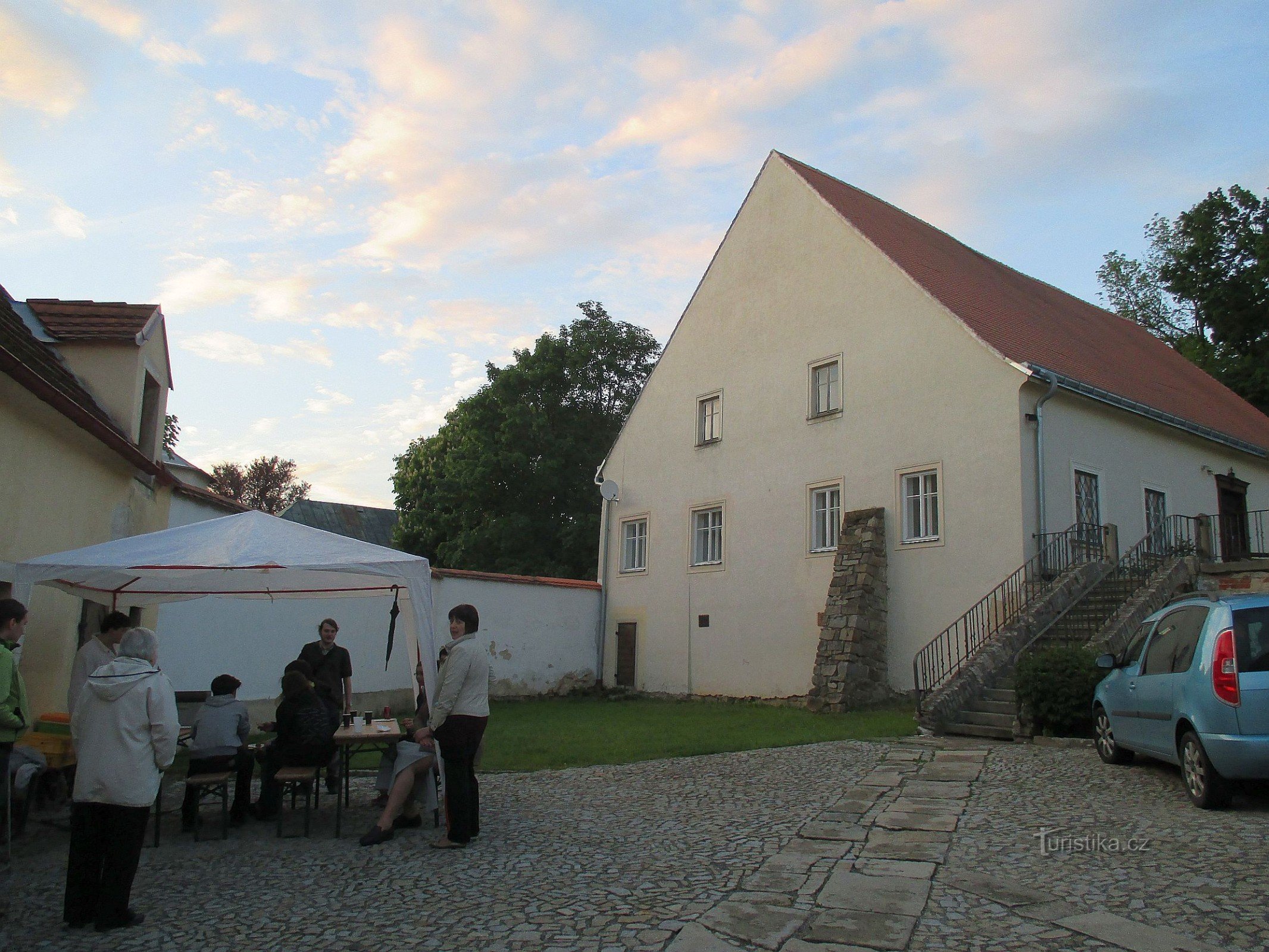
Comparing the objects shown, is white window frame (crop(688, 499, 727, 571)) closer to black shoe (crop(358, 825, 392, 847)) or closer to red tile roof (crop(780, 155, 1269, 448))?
red tile roof (crop(780, 155, 1269, 448))

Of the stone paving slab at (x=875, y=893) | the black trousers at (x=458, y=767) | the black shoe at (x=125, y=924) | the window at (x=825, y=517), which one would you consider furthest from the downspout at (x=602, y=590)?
the black shoe at (x=125, y=924)

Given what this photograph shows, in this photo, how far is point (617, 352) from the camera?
1457 inches

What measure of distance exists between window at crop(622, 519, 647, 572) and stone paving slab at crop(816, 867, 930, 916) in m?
18.2

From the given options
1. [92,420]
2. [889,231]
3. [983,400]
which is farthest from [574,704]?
[92,420]

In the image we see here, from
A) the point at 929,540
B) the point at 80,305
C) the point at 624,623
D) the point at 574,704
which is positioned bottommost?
the point at 574,704

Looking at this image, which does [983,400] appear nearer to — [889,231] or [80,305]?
[889,231]

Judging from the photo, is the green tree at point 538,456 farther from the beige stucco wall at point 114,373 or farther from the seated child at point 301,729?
the seated child at point 301,729

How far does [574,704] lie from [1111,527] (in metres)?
11.2

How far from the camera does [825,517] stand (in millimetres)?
19984

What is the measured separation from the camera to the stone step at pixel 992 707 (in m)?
12.9

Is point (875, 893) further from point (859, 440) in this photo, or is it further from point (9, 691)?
point (859, 440)

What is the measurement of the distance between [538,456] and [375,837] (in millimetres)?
28495

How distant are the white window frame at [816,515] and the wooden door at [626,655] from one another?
5.69 meters

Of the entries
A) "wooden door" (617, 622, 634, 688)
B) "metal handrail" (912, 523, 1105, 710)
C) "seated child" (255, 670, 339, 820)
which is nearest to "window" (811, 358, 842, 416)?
"metal handrail" (912, 523, 1105, 710)
